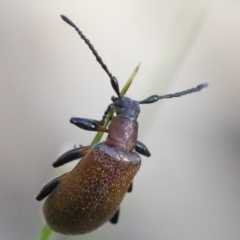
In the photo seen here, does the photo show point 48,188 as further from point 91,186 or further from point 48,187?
point 91,186

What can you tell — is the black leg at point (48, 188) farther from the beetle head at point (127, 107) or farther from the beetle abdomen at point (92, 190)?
the beetle head at point (127, 107)

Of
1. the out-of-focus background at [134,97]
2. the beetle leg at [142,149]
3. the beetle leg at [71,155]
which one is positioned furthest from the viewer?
the out-of-focus background at [134,97]

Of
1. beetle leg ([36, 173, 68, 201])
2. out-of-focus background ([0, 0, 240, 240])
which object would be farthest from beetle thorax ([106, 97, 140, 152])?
out-of-focus background ([0, 0, 240, 240])

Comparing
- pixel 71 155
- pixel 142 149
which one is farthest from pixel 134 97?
pixel 71 155

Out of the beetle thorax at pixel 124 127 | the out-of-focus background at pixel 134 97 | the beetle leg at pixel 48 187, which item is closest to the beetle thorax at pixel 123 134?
the beetle thorax at pixel 124 127

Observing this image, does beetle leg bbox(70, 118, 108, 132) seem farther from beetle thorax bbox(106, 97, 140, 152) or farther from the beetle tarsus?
the beetle tarsus

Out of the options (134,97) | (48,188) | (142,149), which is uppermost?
(134,97)
